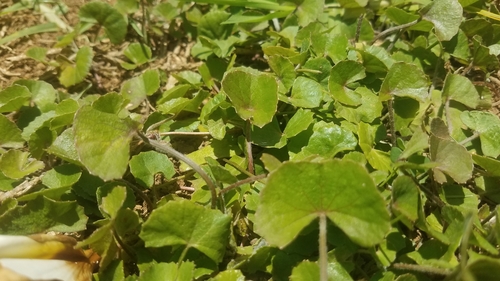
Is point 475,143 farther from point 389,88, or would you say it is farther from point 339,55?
point 339,55

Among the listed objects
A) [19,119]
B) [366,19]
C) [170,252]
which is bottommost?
[170,252]

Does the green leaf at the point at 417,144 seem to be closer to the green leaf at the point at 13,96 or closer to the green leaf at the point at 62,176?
the green leaf at the point at 62,176

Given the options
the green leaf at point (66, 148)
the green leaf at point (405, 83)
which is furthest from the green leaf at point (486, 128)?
the green leaf at point (66, 148)

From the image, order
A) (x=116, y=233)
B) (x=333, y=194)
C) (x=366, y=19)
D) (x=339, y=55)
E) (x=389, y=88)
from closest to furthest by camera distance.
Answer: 1. (x=333, y=194)
2. (x=116, y=233)
3. (x=389, y=88)
4. (x=339, y=55)
5. (x=366, y=19)

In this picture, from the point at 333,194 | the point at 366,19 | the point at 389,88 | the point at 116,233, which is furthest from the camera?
the point at 366,19

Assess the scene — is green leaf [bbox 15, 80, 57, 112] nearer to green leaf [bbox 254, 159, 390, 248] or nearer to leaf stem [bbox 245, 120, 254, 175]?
leaf stem [bbox 245, 120, 254, 175]

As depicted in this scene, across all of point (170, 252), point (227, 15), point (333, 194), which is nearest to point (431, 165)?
point (333, 194)

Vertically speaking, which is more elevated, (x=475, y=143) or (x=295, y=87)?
(x=295, y=87)
